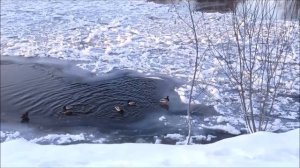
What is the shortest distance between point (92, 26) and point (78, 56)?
399 cm

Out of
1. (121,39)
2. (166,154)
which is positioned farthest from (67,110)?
(121,39)

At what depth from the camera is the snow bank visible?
3.57 metres

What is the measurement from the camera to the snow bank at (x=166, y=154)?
11.7 ft

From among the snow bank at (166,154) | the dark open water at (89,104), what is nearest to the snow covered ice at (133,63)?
the snow bank at (166,154)

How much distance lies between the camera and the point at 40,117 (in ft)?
28.6

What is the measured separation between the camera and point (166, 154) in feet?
12.3

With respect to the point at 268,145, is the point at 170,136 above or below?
below

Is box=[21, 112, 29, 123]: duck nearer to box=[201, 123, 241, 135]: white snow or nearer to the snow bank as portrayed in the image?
box=[201, 123, 241, 135]: white snow

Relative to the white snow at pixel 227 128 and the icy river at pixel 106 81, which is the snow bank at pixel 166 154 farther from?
the white snow at pixel 227 128

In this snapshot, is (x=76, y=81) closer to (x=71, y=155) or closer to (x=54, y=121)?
(x=54, y=121)

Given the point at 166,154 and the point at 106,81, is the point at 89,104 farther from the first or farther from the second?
the point at 166,154

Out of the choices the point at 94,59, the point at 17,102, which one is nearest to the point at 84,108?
the point at 17,102

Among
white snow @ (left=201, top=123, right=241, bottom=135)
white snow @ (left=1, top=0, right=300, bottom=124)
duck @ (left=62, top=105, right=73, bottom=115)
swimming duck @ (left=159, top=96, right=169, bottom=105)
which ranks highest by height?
white snow @ (left=1, top=0, right=300, bottom=124)

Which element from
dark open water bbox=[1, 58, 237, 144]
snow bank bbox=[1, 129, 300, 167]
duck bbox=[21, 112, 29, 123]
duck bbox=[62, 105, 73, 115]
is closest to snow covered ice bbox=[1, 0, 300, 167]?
snow bank bbox=[1, 129, 300, 167]
